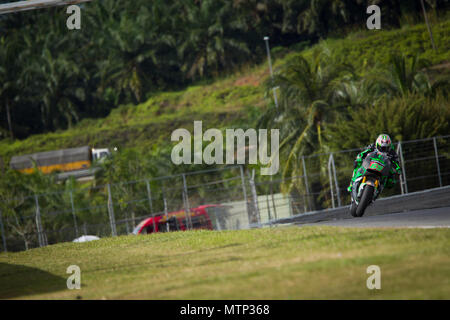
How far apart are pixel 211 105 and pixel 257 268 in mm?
50813

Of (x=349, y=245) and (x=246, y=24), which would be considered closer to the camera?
(x=349, y=245)

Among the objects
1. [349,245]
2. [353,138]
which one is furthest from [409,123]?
[349,245]

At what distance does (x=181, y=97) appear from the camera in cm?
6216

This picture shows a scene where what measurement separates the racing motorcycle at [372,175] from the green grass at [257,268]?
1.28m

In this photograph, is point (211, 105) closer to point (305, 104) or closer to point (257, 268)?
point (305, 104)

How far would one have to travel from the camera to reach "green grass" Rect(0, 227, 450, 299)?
6.04 meters

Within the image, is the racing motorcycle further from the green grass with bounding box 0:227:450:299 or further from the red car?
the red car

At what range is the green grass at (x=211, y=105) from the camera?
47.5 m

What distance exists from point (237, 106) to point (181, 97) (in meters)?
8.71

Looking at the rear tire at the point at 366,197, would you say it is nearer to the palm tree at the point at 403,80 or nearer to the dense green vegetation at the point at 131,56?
the palm tree at the point at 403,80

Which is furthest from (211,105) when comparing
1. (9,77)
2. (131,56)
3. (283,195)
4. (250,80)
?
(283,195)

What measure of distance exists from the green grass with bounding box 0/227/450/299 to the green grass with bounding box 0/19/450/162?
34.7 meters

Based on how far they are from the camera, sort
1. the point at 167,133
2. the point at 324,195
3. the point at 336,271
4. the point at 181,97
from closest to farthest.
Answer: the point at 336,271 → the point at 324,195 → the point at 167,133 → the point at 181,97
